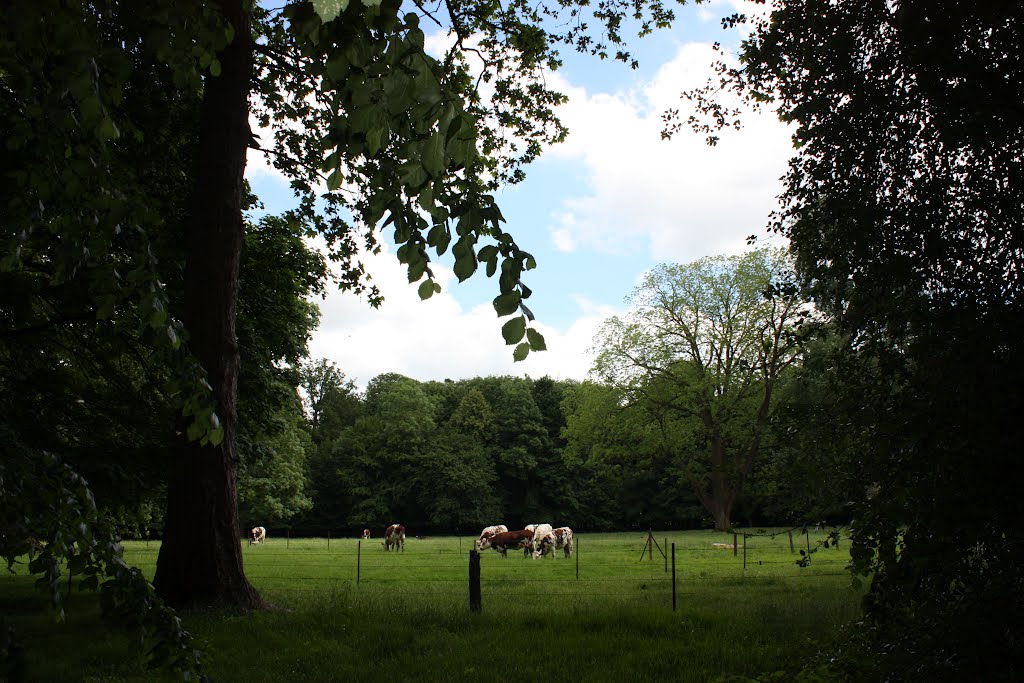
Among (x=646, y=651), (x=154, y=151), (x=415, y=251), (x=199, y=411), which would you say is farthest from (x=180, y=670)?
(x=154, y=151)

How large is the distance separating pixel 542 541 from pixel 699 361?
1899cm

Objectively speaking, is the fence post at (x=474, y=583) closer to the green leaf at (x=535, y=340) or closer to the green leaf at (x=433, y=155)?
the green leaf at (x=535, y=340)

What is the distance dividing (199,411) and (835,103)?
744 centimetres

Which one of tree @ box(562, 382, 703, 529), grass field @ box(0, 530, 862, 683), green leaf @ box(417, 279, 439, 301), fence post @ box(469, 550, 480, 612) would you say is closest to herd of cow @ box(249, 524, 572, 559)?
tree @ box(562, 382, 703, 529)

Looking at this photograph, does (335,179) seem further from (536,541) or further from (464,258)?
(536,541)

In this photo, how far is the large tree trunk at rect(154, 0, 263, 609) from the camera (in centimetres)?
1073

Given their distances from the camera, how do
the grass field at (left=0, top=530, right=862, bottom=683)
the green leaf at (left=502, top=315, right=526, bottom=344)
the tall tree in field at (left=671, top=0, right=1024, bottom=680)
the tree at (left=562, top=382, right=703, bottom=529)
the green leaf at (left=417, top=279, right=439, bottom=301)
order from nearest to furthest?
the green leaf at (left=502, top=315, right=526, bottom=344) → the green leaf at (left=417, top=279, right=439, bottom=301) → the tall tree in field at (left=671, top=0, right=1024, bottom=680) → the grass field at (left=0, top=530, right=862, bottom=683) → the tree at (left=562, top=382, right=703, bottom=529)

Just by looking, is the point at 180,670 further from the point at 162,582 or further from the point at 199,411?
the point at 162,582

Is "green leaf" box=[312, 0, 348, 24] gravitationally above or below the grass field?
above

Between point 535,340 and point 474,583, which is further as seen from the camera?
point 474,583

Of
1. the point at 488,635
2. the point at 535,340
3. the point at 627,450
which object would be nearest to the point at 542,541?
the point at 627,450

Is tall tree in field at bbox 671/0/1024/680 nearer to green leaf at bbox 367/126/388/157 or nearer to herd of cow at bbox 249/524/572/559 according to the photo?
green leaf at bbox 367/126/388/157

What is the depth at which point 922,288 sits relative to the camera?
21.7 feet

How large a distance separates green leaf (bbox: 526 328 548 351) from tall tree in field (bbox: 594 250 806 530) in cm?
4363
